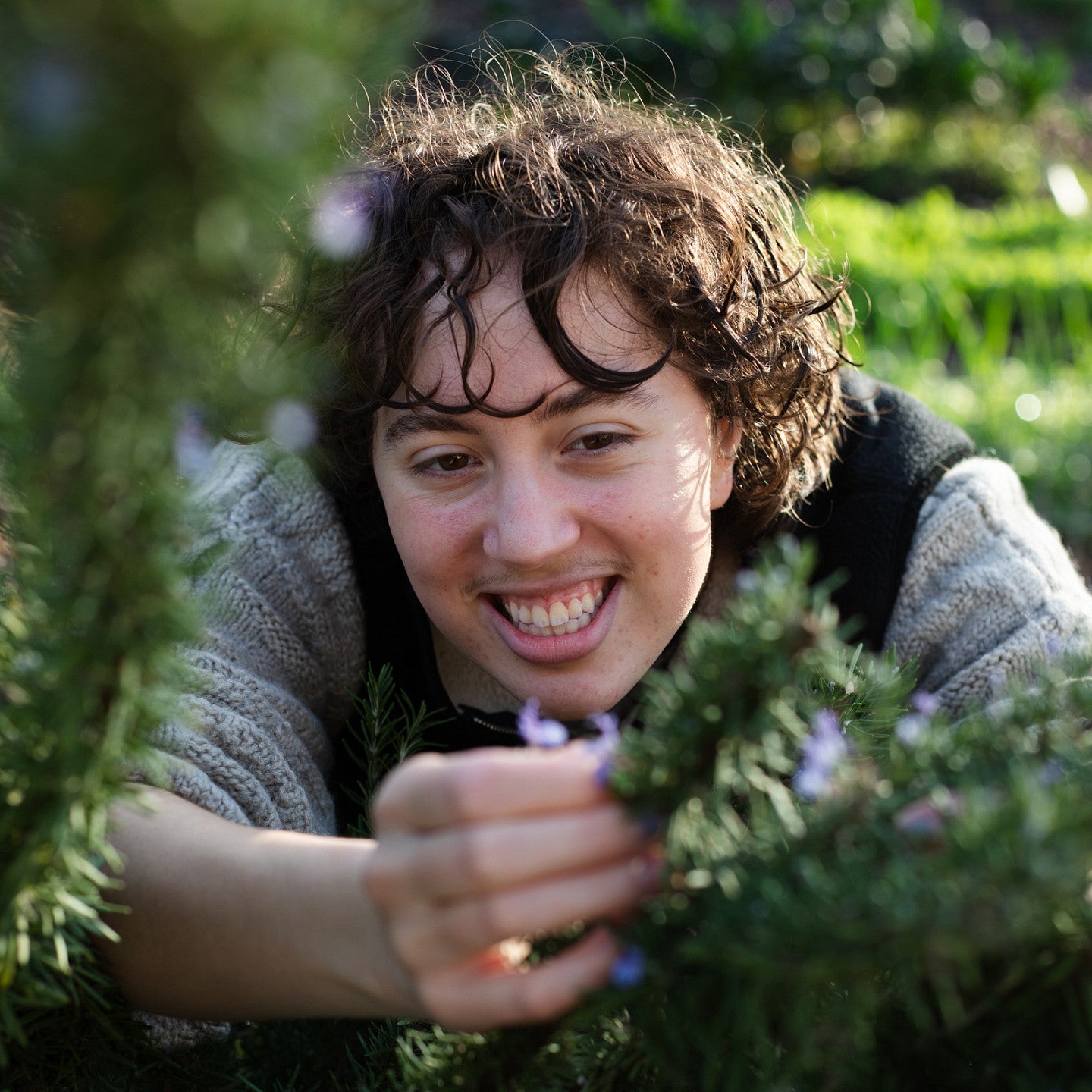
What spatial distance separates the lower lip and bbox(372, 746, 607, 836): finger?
0.77 metres

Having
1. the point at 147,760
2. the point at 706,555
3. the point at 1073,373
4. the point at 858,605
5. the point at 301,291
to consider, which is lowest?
the point at 1073,373

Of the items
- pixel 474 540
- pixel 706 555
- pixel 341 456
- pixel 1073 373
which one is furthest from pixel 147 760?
pixel 1073 373

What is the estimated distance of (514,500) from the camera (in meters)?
1.36

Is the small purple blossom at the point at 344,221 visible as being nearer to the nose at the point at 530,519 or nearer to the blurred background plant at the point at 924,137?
the nose at the point at 530,519

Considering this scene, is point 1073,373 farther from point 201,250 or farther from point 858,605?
point 201,250

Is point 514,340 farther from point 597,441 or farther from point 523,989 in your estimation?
point 523,989

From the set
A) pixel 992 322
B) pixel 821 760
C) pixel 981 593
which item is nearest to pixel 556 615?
pixel 981 593

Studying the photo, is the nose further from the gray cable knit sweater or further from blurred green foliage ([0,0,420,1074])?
blurred green foliage ([0,0,420,1074])

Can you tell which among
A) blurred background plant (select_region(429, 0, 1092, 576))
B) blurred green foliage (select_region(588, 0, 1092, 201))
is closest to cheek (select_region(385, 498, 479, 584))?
blurred background plant (select_region(429, 0, 1092, 576))

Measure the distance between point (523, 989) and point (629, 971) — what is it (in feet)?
0.28

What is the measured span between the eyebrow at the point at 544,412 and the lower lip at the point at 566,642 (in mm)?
255

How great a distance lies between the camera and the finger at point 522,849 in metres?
0.70

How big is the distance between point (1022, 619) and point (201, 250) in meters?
1.37

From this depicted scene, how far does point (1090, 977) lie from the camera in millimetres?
682
